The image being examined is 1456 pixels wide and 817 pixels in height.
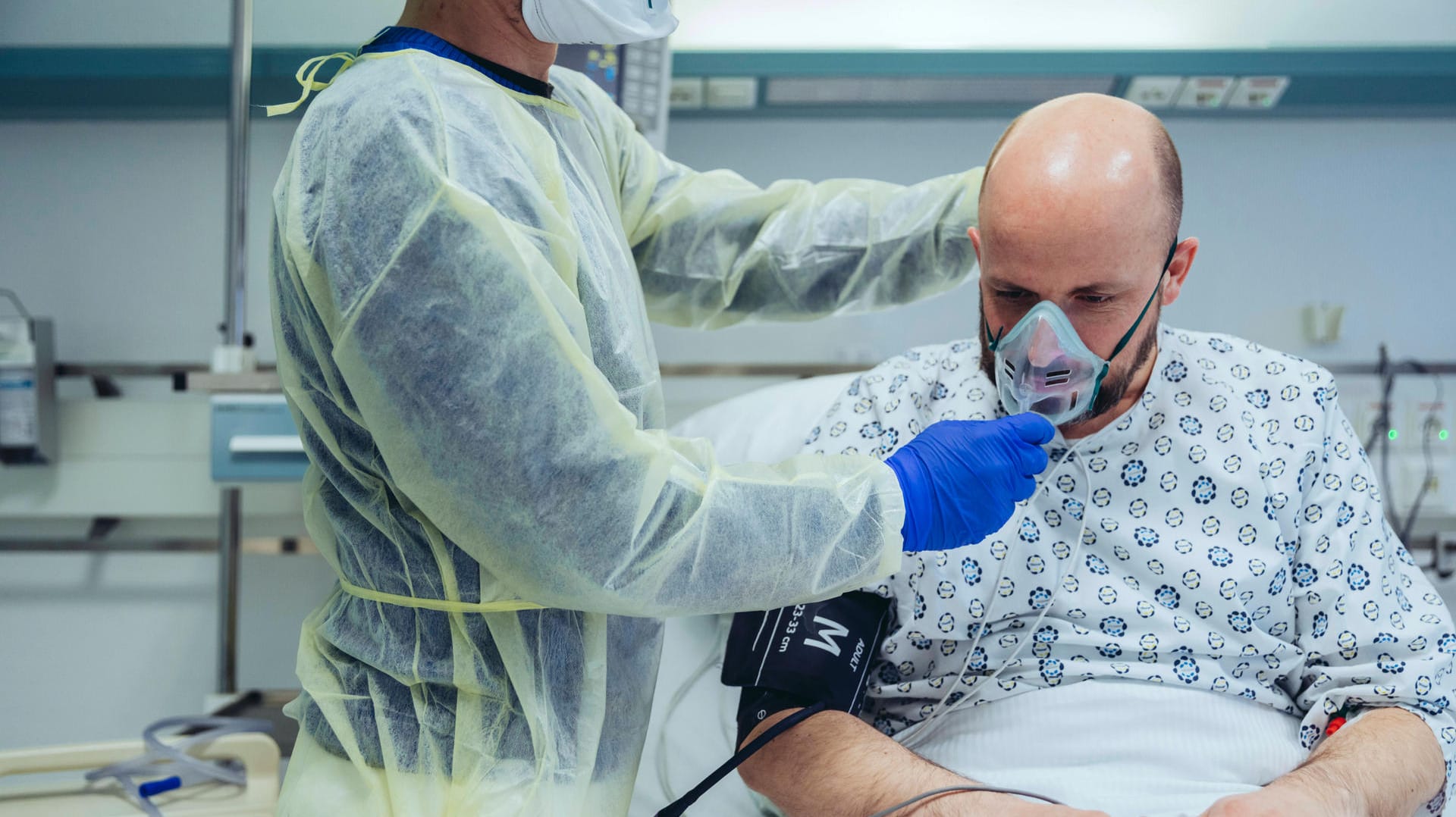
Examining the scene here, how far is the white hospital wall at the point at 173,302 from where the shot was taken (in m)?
2.46

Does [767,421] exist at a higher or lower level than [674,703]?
higher

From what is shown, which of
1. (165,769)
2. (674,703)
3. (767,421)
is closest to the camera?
(674,703)

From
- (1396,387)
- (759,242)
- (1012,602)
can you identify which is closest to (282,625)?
(759,242)

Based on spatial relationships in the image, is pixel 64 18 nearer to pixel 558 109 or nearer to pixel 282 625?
pixel 282 625

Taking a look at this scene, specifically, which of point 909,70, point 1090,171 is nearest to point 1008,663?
point 1090,171

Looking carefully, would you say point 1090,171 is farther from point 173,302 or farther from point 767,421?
point 173,302

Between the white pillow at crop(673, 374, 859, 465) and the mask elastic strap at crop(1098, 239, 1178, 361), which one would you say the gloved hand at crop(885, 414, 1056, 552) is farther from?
the white pillow at crop(673, 374, 859, 465)

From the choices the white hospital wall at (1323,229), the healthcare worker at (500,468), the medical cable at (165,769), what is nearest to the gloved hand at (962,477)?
the healthcare worker at (500,468)

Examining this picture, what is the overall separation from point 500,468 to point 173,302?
2.28 m

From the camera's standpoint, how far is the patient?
1.04 m

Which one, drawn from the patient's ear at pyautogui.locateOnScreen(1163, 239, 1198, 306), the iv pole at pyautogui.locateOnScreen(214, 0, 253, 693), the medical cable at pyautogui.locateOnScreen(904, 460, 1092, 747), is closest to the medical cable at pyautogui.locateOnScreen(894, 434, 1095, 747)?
the medical cable at pyautogui.locateOnScreen(904, 460, 1092, 747)

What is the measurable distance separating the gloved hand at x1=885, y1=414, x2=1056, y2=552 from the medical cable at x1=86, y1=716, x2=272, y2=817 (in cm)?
123

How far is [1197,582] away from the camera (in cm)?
112

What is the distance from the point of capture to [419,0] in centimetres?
89
